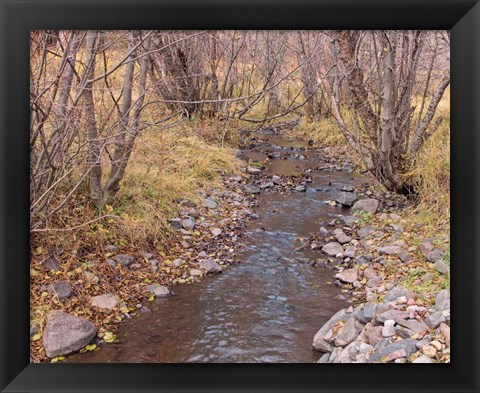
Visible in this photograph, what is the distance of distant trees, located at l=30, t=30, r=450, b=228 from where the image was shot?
300 cm

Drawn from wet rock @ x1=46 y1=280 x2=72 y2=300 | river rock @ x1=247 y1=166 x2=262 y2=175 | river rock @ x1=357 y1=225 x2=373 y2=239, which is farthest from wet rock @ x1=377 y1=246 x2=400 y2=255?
river rock @ x1=247 y1=166 x2=262 y2=175

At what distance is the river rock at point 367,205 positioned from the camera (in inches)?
192

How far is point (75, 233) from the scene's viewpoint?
3373mm

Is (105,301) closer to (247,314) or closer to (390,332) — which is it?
(247,314)

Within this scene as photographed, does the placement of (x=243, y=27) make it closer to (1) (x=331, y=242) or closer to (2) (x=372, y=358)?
(2) (x=372, y=358)

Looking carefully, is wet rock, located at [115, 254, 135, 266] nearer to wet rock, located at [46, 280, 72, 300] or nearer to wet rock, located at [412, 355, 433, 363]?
wet rock, located at [46, 280, 72, 300]

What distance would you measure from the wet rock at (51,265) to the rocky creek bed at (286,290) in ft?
1.11

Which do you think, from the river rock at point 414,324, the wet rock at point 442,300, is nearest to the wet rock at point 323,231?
the wet rock at point 442,300

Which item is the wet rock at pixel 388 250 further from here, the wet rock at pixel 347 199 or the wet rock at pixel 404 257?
the wet rock at pixel 347 199

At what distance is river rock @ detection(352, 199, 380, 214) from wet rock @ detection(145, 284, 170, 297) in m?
2.35

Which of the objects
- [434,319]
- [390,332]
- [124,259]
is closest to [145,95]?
[124,259]
